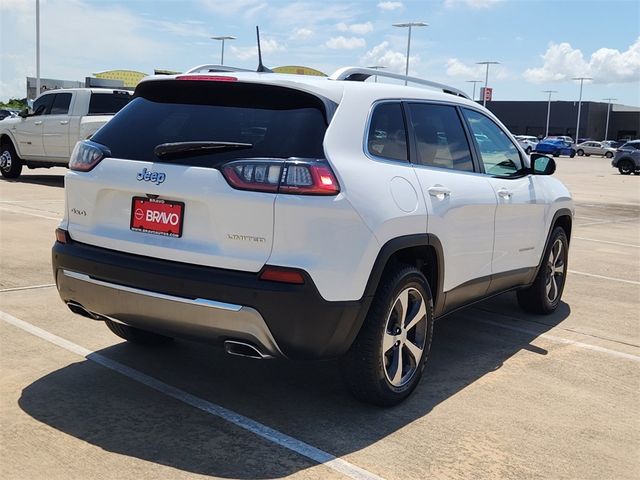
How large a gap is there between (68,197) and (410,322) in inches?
80.6

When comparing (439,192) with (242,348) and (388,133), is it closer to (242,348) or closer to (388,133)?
(388,133)

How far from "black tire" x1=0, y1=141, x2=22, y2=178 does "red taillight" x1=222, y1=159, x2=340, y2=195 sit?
48.9 ft

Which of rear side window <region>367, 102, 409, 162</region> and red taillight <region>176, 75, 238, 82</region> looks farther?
rear side window <region>367, 102, 409, 162</region>

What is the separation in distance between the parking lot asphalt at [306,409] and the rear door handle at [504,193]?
110 cm

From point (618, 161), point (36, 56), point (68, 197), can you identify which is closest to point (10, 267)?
Answer: point (68, 197)

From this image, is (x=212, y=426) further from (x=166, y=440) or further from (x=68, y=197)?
(x=68, y=197)

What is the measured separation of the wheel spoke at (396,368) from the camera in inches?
163

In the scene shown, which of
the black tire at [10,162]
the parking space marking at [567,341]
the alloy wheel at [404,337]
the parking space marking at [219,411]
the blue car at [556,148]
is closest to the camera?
the parking space marking at [219,411]

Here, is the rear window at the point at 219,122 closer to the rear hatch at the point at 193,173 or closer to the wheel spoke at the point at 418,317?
the rear hatch at the point at 193,173

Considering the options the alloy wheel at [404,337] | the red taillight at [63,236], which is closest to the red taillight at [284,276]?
the alloy wheel at [404,337]

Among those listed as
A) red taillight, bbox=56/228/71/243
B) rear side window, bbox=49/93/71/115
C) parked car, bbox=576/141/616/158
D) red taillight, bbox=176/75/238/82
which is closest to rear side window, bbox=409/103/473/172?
red taillight, bbox=176/75/238/82

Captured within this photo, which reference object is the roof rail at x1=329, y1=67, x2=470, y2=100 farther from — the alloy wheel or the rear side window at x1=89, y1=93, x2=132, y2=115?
the rear side window at x1=89, y1=93, x2=132, y2=115

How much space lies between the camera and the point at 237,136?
3.74m

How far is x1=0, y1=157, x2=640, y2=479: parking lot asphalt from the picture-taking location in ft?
11.2
